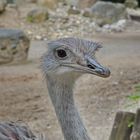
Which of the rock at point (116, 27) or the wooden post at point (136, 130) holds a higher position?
the wooden post at point (136, 130)

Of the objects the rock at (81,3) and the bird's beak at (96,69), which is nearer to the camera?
the bird's beak at (96,69)

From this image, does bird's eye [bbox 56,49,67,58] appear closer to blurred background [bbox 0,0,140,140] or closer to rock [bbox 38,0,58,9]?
blurred background [bbox 0,0,140,140]

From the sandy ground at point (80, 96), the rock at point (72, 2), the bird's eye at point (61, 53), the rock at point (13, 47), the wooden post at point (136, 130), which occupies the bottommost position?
the rock at point (72, 2)

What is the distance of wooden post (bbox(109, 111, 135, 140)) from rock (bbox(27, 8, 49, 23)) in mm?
9883

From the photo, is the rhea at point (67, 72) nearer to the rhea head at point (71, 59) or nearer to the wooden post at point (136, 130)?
the rhea head at point (71, 59)

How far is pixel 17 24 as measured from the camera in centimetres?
1345

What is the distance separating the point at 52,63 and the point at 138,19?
12.2m

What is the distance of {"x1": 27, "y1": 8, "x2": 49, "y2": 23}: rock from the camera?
13.6m

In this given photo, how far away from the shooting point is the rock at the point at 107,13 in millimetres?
14258

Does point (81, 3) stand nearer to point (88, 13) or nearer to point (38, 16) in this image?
point (88, 13)

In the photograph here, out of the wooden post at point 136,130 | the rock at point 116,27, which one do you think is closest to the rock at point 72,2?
the rock at point 116,27

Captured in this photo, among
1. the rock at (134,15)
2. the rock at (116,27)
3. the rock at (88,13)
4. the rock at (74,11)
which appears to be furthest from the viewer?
the rock at (134,15)

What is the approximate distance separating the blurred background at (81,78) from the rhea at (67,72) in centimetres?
39

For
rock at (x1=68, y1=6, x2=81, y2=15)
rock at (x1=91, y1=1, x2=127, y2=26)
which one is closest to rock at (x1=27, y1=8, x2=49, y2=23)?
rock at (x1=68, y1=6, x2=81, y2=15)
